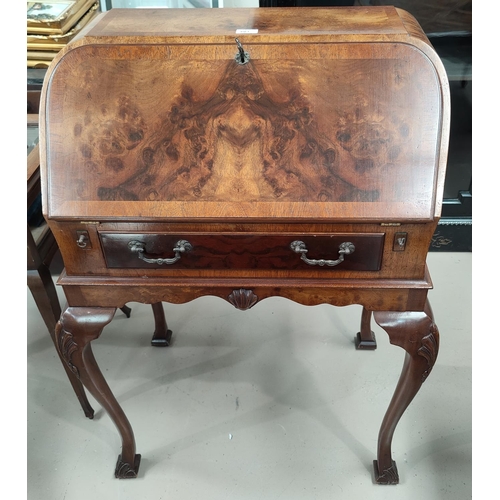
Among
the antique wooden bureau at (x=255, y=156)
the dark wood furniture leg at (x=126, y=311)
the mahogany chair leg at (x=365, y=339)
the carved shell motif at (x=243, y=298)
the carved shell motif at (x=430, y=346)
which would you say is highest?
the antique wooden bureau at (x=255, y=156)

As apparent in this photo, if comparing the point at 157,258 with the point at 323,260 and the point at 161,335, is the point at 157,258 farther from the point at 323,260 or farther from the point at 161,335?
the point at 161,335

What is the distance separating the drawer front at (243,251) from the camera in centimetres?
111

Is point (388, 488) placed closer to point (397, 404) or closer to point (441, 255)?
point (397, 404)

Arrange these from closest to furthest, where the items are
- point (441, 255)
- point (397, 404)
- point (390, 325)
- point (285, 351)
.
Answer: point (390, 325) < point (397, 404) < point (285, 351) < point (441, 255)

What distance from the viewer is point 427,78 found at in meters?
1.09

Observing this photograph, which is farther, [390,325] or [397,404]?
[397,404]

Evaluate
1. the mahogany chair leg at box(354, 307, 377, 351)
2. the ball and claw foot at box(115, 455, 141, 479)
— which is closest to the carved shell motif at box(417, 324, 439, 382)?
the mahogany chair leg at box(354, 307, 377, 351)

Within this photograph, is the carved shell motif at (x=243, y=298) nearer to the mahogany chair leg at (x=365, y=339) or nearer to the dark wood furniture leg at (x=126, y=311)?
the mahogany chair leg at (x=365, y=339)

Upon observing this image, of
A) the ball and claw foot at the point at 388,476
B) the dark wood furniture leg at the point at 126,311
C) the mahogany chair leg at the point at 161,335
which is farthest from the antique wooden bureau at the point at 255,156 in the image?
the dark wood furniture leg at the point at 126,311

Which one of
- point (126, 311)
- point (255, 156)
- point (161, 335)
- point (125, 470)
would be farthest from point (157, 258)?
point (126, 311)

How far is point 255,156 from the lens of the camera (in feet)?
3.67

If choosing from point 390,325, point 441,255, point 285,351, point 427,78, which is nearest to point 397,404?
point 390,325

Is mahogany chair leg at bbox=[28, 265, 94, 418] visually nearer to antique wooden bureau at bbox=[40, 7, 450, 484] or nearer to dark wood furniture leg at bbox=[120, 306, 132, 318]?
antique wooden bureau at bbox=[40, 7, 450, 484]

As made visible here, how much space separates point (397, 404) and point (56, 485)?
112 centimetres
